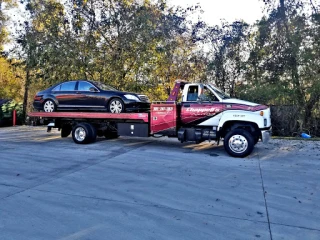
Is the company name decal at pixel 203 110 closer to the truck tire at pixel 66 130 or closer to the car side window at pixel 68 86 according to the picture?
the car side window at pixel 68 86

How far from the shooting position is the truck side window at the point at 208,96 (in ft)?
27.1

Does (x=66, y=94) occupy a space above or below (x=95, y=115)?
above

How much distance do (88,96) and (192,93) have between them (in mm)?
3599

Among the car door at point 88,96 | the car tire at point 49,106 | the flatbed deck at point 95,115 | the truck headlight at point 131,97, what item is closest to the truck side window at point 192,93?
the flatbed deck at point 95,115

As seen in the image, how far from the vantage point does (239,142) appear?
7691 millimetres

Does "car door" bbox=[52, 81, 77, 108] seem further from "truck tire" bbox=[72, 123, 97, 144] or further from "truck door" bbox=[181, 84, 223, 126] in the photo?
"truck door" bbox=[181, 84, 223, 126]

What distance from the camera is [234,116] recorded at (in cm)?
785

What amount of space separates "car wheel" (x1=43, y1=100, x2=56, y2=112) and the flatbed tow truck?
0.92ft

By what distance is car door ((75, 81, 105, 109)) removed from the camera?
372 inches

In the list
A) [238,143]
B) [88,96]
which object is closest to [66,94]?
[88,96]

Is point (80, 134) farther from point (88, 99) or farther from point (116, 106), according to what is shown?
point (116, 106)

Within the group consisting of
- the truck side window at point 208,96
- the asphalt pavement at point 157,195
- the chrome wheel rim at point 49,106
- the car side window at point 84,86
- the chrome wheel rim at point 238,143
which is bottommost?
the asphalt pavement at point 157,195

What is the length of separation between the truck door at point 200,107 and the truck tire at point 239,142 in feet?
2.24

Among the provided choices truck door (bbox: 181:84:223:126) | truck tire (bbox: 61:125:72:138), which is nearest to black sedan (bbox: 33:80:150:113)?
truck tire (bbox: 61:125:72:138)
